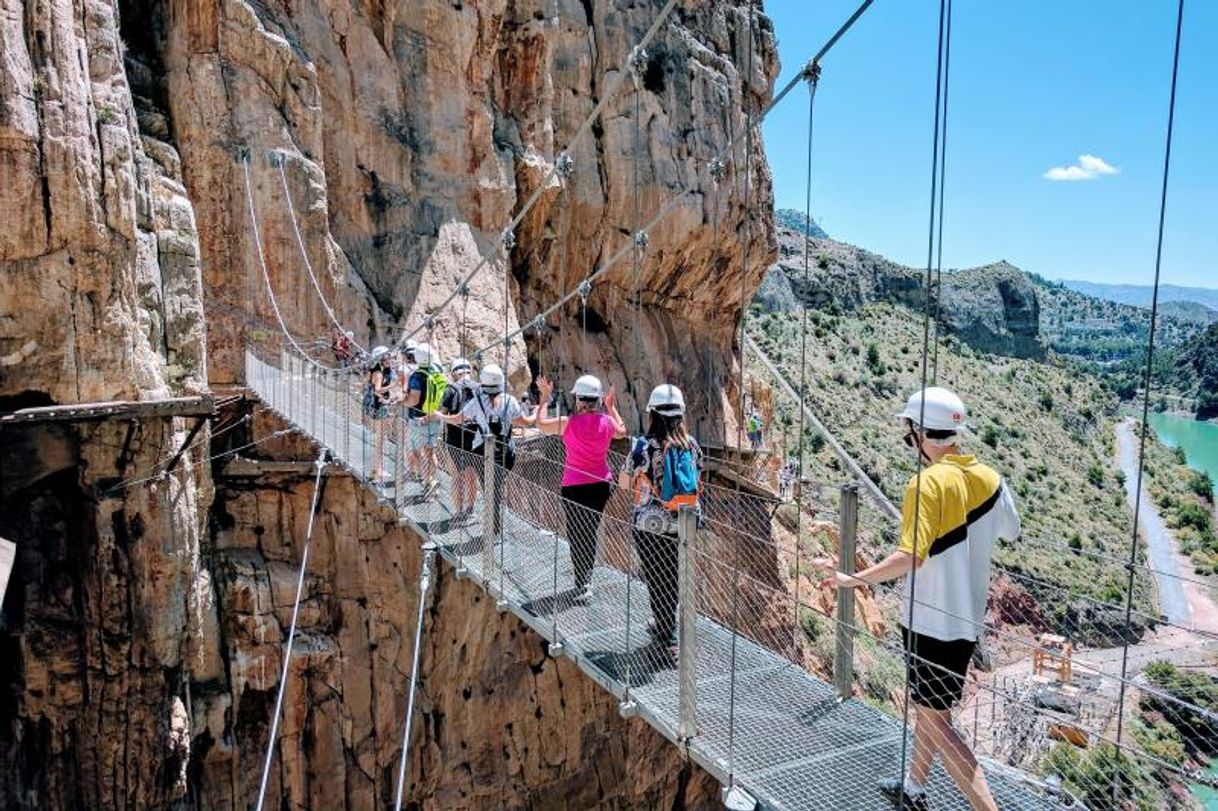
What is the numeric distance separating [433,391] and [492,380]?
43 centimetres

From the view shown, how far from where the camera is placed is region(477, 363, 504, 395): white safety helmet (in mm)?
4582

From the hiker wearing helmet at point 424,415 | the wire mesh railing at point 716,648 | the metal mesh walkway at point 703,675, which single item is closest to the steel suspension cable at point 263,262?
the wire mesh railing at point 716,648

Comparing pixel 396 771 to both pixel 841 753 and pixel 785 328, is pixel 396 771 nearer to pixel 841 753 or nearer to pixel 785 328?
pixel 841 753

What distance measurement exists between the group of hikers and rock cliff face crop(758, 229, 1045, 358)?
128 feet

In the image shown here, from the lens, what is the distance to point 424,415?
4.78m

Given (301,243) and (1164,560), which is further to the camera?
(1164,560)

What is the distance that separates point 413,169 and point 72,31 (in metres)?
3.86

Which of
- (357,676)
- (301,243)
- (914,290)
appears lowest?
(357,676)

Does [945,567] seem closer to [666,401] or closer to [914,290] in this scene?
[666,401]

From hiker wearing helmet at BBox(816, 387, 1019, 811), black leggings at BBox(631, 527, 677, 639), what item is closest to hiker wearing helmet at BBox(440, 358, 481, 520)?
black leggings at BBox(631, 527, 677, 639)

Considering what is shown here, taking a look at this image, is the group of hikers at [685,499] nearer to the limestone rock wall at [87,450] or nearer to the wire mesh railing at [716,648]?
the wire mesh railing at [716,648]

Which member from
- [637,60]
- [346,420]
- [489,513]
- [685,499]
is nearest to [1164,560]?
[637,60]

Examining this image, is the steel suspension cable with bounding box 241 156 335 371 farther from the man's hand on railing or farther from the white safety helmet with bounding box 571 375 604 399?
the man's hand on railing

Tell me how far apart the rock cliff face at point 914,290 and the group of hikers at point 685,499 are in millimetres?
39075
